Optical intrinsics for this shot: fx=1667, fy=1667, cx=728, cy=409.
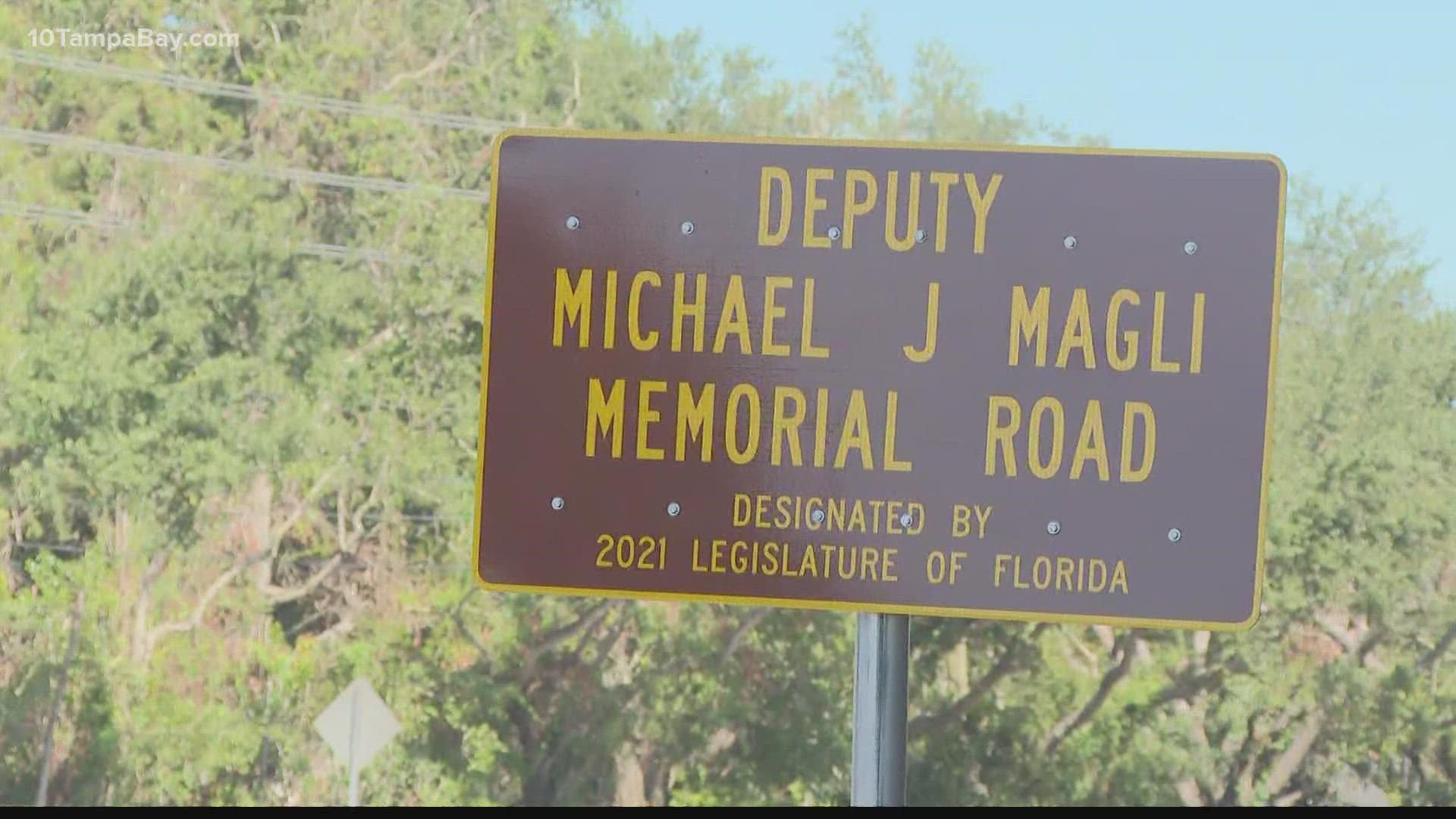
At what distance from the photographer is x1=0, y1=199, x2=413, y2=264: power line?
963cm

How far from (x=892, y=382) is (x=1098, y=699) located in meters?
7.94

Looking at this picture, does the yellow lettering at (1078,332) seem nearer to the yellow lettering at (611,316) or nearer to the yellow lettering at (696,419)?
the yellow lettering at (696,419)


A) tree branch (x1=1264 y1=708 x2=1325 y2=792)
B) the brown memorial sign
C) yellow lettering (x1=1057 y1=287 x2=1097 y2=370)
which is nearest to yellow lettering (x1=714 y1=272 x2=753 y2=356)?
the brown memorial sign

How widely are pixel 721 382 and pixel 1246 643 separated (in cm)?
797

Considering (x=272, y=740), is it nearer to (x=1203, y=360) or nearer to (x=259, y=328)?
(x=259, y=328)

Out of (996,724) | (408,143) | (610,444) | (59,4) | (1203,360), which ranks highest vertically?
(59,4)

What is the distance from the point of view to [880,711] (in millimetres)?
1812

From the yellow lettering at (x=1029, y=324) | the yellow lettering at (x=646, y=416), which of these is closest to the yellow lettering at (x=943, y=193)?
the yellow lettering at (x=1029, y=324)

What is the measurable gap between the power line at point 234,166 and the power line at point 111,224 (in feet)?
1.20

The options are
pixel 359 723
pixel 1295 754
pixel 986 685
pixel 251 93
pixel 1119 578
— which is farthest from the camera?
pixel 251 93

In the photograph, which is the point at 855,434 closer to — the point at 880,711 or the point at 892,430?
the point at 892,430

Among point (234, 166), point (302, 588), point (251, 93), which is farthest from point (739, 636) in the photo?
point (251, 93)
